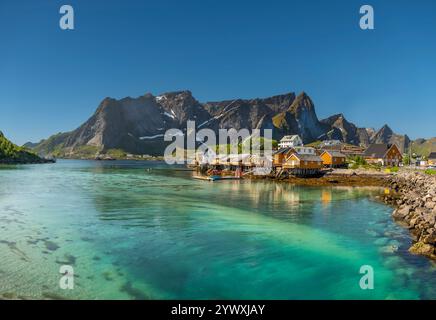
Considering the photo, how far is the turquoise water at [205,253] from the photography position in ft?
48.1

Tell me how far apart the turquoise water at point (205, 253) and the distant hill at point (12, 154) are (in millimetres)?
146728

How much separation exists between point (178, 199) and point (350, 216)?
2103 centimetres

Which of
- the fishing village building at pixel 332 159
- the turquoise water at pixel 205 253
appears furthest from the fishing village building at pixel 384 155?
the turquoise water at pixel 205 253

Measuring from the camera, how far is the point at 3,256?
18.2m

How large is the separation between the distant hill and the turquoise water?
147 meters

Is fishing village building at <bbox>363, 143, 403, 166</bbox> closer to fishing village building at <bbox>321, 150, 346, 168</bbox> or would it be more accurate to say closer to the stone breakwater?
fishing village building at <bbox>321, 150, 346, 168</bbox>

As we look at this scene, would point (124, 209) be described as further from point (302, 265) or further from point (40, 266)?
point (302, 265)

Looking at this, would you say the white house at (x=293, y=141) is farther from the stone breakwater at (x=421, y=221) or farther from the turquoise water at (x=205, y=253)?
the turquoise water at (x=205, y=253)

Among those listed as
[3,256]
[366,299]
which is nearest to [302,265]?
[366,299]

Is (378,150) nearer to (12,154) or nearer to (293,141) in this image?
(293,141)

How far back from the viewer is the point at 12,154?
16212 cm

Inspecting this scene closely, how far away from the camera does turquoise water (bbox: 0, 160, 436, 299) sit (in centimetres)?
1465

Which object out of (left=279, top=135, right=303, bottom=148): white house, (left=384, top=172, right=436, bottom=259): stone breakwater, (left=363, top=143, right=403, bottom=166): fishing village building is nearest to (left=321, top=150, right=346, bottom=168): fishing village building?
(left=363, top=143, right=403, bottom=166): fishing village building
